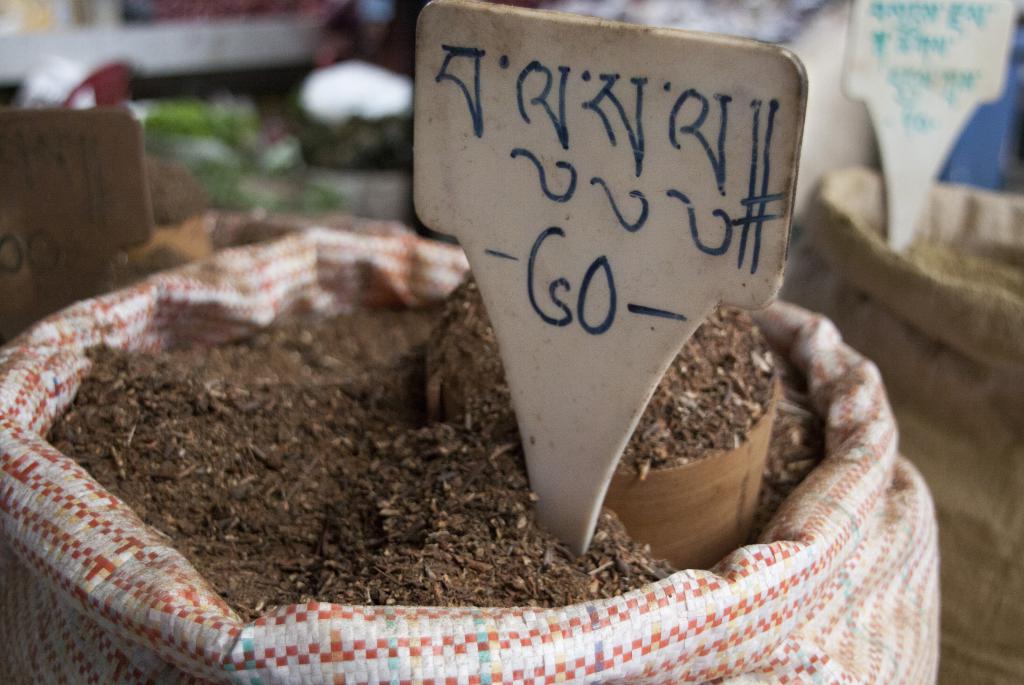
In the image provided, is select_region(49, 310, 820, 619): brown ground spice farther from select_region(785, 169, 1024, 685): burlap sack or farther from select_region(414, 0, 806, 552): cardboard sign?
select_region(785, 169, 1024, 685): burlap sack

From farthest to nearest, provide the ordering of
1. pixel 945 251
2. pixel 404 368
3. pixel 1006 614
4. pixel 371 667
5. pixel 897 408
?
pixel 945 251 → pixel 897 408 → pixel 1006 614 → pixel 404 368 → pixel 371 667

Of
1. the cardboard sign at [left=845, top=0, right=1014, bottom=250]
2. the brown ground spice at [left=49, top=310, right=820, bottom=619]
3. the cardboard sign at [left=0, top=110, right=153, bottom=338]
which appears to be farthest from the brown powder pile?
the cardboard sign at [left=845, top=0, right=1014, bottom=250]

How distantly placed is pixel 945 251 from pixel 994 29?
1.16ft

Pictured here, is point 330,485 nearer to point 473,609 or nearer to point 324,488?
point 324,488

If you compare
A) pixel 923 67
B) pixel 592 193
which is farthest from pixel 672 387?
pixel 923 67

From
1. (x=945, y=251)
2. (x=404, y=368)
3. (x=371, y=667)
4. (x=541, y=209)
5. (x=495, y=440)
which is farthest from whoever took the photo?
(x=945, y=251)

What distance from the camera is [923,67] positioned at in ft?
4.72

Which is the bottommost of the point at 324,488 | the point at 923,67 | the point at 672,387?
the point at 324,488

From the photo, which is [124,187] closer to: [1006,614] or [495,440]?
[495,440]

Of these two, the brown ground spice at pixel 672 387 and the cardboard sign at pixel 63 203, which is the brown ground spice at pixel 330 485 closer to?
the brown ground spice at pixel 672 387

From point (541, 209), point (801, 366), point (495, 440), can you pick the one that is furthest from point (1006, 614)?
point (541, 209)

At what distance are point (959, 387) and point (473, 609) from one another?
3.17ft

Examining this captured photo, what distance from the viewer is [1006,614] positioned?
1233mm

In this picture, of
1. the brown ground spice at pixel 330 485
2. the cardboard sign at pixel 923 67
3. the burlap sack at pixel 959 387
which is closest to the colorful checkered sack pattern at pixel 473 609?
the brown ground spice at pixel 330 485
